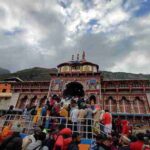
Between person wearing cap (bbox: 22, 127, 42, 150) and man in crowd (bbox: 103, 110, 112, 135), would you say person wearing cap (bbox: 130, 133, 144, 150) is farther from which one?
man in crowd (bbox: 103, 110, 112, 135)

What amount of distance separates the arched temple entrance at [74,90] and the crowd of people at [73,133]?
1133cm

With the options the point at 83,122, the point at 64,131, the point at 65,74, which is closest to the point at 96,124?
the point at 83,122

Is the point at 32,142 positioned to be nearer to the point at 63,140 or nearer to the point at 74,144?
the point at 63,140

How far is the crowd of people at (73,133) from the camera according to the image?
516 centimetres

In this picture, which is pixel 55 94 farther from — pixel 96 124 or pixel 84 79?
pixel 96 124

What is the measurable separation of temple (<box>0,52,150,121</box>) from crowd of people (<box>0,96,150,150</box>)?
33.0 ft

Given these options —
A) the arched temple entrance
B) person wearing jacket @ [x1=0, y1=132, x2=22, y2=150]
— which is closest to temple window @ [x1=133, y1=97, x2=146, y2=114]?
the arched temple entrance

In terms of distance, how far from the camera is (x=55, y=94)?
21.7 m

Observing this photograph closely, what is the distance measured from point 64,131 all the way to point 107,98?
53.4ft

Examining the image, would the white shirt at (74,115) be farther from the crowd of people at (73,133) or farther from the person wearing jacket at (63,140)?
the person wearing jacket at (63,140)

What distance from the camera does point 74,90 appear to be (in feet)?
76.3

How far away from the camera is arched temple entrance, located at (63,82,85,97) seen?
73.4 ft

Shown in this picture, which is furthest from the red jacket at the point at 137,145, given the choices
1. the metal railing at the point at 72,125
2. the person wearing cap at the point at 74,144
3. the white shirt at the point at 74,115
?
the white shirt at the point at 74,115

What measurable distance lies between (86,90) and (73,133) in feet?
50.4
